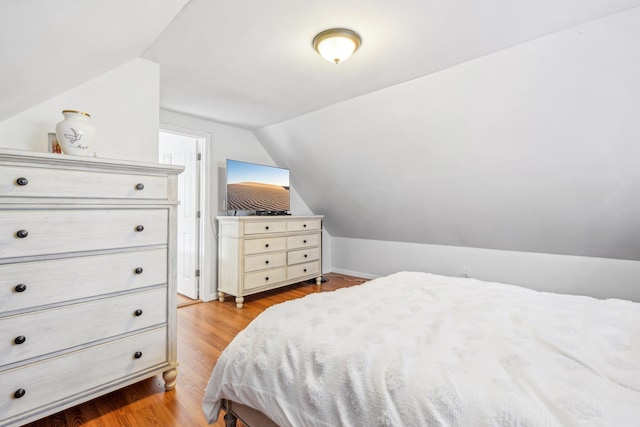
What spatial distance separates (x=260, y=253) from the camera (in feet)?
11.6

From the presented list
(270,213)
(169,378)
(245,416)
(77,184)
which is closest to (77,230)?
(77,184)

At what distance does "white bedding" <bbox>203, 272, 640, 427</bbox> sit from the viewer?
76 centimetres

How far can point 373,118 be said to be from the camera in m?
3.02

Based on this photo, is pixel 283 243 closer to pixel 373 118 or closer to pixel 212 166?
pixel 212 166

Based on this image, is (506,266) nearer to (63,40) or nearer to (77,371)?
(77,371)

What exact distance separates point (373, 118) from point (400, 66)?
2.41 feet

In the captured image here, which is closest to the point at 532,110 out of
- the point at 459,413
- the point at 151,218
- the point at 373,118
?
the point at 373,118

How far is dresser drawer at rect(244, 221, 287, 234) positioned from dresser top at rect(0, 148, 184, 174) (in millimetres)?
1631

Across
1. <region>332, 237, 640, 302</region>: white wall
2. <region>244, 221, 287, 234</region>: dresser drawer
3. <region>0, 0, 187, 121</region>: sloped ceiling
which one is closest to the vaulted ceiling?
<region>0, 0, 187, 121</region>: sloped ceiling

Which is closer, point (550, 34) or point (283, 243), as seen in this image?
point (550, 34)

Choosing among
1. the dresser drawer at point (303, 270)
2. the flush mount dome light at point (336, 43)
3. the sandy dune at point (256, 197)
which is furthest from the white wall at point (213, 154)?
the flush mount dome light at point (336, 43)

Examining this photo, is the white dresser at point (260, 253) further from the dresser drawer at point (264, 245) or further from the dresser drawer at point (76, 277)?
the dresser drawer at point (76, 277)

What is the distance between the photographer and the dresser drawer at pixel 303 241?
3961 mm

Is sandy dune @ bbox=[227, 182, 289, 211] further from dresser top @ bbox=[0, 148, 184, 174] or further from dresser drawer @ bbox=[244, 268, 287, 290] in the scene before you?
dresser top @ bbox=[0, 148, 184, 174]
